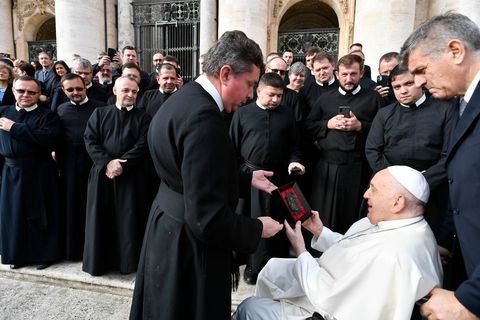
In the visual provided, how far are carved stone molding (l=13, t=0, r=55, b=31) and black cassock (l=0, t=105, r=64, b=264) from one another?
37.6 feet

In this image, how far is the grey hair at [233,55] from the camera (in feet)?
5.72

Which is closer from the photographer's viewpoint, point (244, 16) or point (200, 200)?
point (200, 200)

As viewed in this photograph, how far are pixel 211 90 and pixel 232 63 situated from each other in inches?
7.0

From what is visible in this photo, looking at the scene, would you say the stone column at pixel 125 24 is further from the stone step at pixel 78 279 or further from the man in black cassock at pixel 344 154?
the man in black cassock at pixel 344 154

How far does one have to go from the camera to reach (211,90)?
182 centimetres

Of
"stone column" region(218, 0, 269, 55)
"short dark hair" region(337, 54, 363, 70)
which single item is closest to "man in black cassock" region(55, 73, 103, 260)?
"short dark hair" region(337, 54, 363, 70)

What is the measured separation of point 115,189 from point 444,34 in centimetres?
319

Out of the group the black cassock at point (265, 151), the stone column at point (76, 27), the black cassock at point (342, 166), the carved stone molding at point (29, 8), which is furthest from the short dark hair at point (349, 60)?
the carved stone molding at point (29, 8)

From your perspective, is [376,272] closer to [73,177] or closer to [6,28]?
[73,177]

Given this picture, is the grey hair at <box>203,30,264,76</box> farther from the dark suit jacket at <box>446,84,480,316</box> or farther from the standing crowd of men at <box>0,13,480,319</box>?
the dark suit jacket at <box>446,84,480,316</box>

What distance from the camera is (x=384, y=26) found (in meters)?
8.35

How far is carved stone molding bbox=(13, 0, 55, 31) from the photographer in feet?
42.9

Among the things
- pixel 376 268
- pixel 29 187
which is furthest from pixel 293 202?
pixel 29 187

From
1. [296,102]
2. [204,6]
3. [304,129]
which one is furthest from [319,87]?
[204,6]
